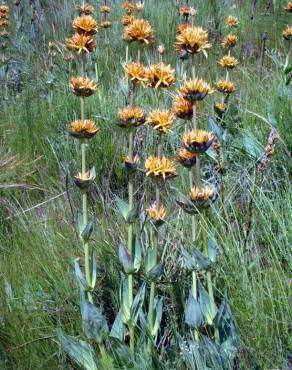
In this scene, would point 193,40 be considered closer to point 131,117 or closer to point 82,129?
point 131,117

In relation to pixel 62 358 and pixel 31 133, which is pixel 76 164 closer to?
pixel 31 133

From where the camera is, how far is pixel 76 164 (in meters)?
2.63

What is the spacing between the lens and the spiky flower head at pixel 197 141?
4.13ft

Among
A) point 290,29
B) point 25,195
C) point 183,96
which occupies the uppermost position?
point 183,96

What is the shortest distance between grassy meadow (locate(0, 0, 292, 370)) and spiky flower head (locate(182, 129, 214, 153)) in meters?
0.20

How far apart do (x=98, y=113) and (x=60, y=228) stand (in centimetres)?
120

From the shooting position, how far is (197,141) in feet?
4.13

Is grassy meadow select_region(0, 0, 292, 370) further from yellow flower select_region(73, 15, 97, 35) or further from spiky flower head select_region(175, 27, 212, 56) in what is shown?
yellow flower select_region(73, 15, 97, 35)

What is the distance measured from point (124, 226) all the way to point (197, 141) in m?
0.74

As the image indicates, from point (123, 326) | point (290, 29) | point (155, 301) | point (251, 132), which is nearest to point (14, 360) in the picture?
point (123, 326)

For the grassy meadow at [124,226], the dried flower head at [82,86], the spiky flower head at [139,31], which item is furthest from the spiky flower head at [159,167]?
the spiky flower head at [139,31]

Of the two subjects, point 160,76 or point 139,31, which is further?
point 139,31

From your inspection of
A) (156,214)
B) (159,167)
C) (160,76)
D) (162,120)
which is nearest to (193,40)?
(160,76)

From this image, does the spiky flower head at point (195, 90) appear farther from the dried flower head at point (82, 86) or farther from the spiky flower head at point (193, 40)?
the dried flower head at point (82, 86)
